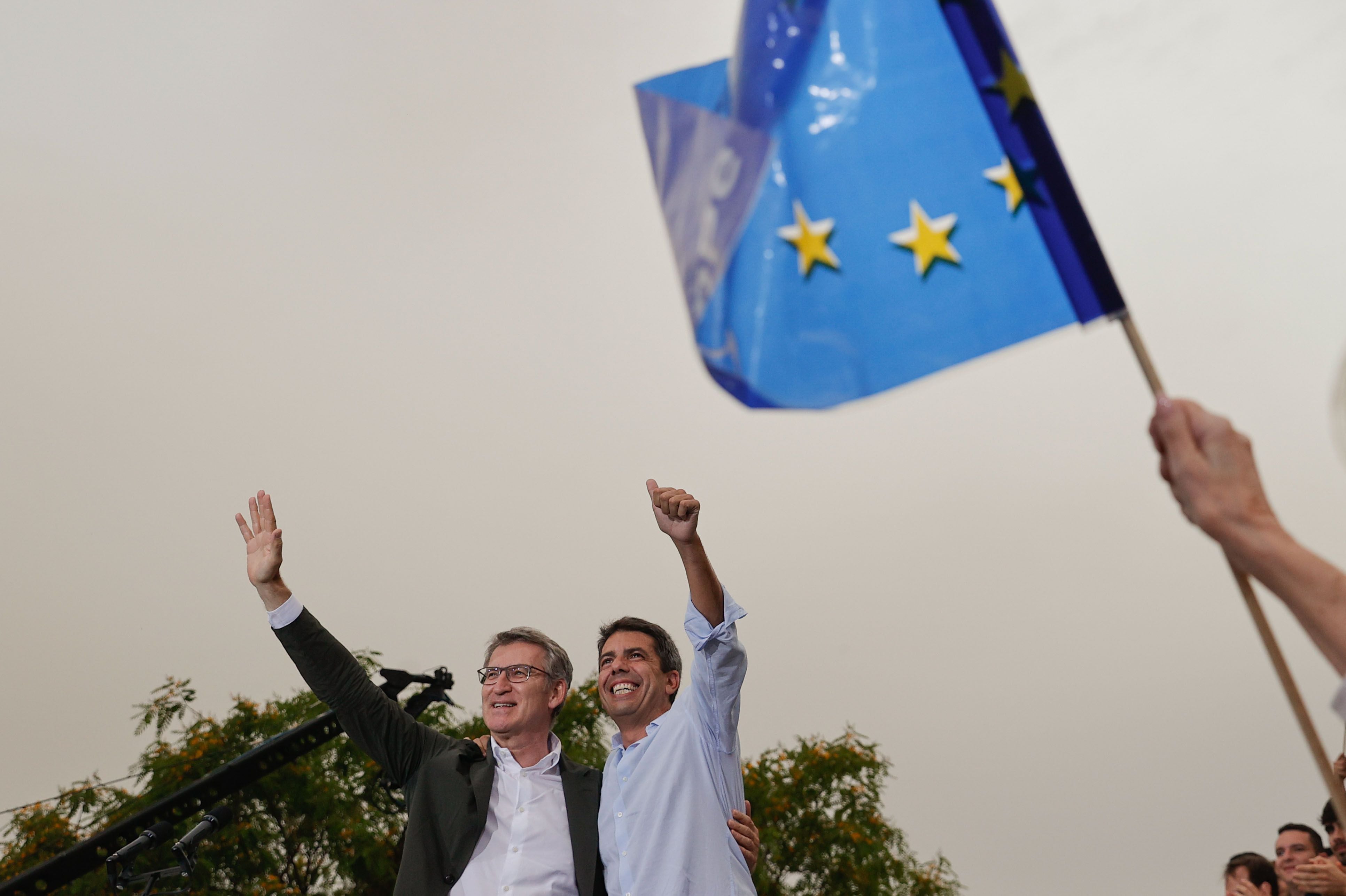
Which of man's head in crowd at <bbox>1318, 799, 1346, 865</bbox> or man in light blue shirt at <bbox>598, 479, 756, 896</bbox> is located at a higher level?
man in light blue shirt at <bbox>598, 479, 756, 896</bbox>

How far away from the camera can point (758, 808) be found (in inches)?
472

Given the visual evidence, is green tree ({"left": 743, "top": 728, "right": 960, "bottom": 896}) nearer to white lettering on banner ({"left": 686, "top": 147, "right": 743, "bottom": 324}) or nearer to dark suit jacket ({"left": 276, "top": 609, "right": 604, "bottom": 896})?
dark suit jacket ({"left": 276, "top": 609, "right": 604, "bottom": 896})

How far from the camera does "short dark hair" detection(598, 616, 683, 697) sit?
372cm

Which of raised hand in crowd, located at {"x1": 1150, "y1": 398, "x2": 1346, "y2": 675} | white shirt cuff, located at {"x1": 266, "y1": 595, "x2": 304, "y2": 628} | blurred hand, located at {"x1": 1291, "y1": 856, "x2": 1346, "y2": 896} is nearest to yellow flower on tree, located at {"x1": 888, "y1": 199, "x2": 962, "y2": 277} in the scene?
raised hand in crowd, located at {"x1": 1150, "y1": 398, "x2": 1346, "y2": 675}

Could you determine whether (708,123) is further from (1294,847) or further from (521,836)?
(1294,847)

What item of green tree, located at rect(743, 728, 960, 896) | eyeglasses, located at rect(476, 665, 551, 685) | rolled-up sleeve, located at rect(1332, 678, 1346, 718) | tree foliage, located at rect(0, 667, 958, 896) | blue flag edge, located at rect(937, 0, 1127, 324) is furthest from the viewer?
green tree, located at rect(743, 728, 960, 896)

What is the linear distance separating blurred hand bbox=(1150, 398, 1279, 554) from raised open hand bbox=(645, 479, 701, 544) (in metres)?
1.69

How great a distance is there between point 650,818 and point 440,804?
30.3 inches

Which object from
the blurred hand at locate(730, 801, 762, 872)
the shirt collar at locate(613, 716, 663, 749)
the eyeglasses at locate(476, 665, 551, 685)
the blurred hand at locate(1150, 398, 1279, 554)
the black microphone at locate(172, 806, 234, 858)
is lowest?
the blurred hand at locate(730, 801, 762, 872)

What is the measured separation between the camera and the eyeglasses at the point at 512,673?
381cm

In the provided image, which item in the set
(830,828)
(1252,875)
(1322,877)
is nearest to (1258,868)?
(1252,875)

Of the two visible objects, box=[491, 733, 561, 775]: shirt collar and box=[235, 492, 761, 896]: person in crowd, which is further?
box=[491, 733, 561, 775]: shirt collar

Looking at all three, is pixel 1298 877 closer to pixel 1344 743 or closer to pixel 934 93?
pixel 1344 743

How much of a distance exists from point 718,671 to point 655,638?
588 mm
